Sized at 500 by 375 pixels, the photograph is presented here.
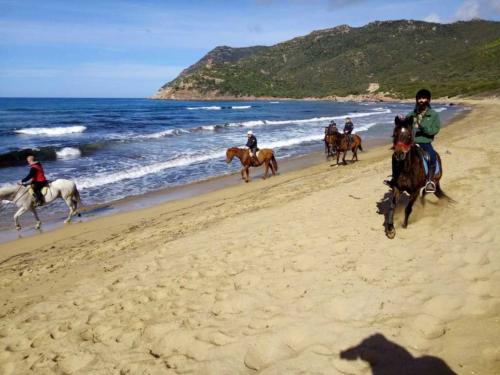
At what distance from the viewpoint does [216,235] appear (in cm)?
791

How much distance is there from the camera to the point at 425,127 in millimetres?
7219

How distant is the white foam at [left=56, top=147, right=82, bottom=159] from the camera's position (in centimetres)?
2409

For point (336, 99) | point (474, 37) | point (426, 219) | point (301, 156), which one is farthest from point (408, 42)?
point (426, 219)

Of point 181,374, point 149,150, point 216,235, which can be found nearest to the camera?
point 181,374

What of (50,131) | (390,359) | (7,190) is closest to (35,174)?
(7,190)

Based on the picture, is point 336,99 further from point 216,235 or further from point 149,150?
point 216,235

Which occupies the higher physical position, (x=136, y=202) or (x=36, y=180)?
(x=36, y=180)

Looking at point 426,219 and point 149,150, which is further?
point 149,150

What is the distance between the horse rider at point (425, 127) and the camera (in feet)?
22.9

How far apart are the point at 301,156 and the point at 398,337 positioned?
18.4m

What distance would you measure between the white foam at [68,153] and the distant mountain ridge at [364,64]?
9705cm

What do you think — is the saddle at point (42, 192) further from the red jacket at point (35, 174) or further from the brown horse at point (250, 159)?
the brown horse at point (250, 159)

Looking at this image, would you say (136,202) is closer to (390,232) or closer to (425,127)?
(390,232)

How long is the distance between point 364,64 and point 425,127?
151 metres
